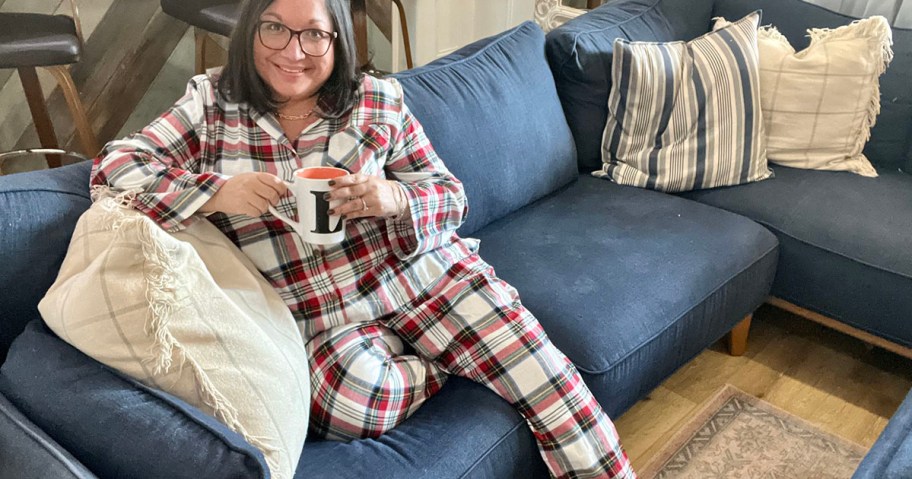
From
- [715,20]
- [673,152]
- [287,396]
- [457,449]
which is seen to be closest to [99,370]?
[287,396]

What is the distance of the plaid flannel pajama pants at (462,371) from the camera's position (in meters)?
1.25

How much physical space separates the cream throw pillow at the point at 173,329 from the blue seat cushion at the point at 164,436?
4 cm

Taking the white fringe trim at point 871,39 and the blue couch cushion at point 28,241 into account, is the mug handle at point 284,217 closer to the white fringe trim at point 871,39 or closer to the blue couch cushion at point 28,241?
the blue couch cushion at point 28,241

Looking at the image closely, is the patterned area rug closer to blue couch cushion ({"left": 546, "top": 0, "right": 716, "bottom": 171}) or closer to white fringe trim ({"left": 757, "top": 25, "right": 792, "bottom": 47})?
blue couch cushion ({"left": 546, "top": 0, "right": 716, "bottom": 171})

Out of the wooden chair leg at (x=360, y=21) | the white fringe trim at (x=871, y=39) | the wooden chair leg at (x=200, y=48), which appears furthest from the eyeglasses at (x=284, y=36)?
the wooden chair leg at (x=360, y=21)

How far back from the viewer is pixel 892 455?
1.20 metres

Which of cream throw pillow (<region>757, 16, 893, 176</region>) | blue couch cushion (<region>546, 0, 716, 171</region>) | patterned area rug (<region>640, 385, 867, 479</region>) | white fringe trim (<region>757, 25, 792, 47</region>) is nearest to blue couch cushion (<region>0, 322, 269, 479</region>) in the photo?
patterned area rug (<region>640, 385, 867, 479</region>)

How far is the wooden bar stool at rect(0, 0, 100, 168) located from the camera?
7.22 ft

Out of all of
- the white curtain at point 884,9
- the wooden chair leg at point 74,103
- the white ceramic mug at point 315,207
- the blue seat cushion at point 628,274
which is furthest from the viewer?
the white curtain at point 884,9

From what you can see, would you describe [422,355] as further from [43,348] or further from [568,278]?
[43,348]

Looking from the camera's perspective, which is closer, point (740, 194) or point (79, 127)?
point (740, 194)

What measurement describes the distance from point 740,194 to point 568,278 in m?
0.72

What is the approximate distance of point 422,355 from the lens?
1407mm

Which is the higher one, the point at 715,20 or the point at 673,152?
the point at 715,20
